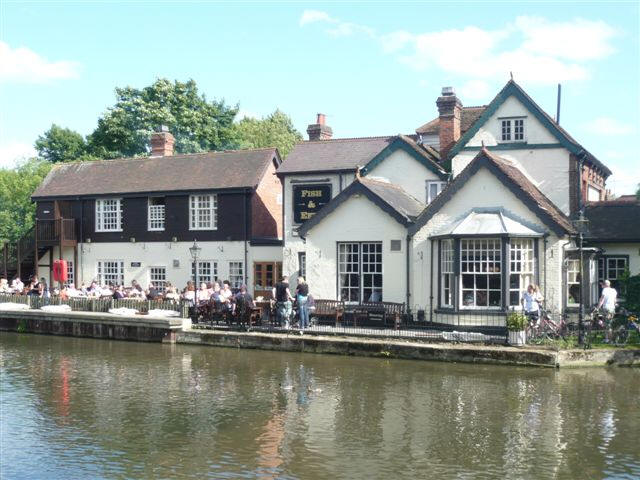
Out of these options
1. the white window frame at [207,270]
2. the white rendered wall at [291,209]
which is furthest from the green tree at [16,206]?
the white rendered wall at [291,209]

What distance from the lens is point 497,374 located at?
62.0 ft

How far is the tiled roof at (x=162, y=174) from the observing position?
34.1 metres

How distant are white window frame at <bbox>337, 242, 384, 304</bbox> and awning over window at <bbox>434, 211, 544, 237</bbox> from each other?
284 cm

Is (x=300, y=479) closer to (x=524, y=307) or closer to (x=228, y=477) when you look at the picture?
(x=228, y=477)

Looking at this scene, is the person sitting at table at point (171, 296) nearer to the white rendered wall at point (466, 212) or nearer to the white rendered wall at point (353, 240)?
the white rendered wall at point (353, 240)

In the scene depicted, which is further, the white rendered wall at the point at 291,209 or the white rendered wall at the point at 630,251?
the white rendered wall at the point at 291,209

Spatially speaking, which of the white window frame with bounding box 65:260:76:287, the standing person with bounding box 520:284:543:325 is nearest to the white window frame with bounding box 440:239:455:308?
the standing person with bounding box 520:284:543:325

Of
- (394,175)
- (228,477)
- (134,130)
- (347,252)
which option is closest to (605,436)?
(228,477)

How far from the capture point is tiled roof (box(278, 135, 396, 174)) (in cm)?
3108

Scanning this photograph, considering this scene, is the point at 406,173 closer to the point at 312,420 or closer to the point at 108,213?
the point at 108,213

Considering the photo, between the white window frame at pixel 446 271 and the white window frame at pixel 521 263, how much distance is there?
6.37 ft

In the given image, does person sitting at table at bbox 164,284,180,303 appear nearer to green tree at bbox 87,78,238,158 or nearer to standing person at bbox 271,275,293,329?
standing person at bbox 271,275,293,329

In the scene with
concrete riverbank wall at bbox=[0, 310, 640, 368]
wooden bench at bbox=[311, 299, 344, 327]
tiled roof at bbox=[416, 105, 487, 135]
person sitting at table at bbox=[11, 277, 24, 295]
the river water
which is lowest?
the river water

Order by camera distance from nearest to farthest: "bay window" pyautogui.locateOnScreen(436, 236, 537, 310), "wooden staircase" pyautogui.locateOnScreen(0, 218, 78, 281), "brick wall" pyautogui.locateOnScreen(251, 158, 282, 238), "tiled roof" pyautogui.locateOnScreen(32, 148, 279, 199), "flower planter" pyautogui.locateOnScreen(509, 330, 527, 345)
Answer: "flower planter" pyautogui.locateOnScreen(509, 330, 527, 345) → "bay window" pyautogui.locateOnScreen(436, 236, 537, 310) → "brick wall" pyautogui.locateOnScreen(251, 158, 282, 238) → "tiled roof" pyautogui.locateOnScreen(32, 148, 279, 199) → "wooden staircase" pyautogui.locateOnScreen(0, 218, 78, 281)
